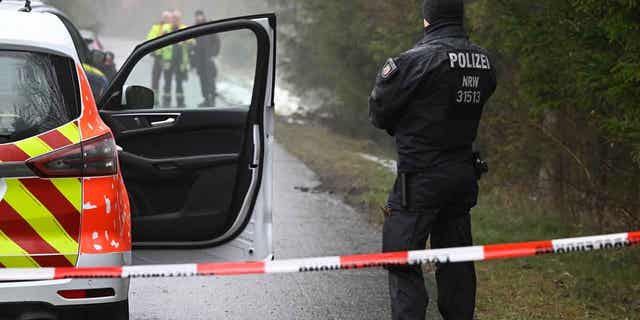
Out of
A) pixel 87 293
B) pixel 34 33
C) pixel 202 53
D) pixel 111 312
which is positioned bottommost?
pixel 111 312

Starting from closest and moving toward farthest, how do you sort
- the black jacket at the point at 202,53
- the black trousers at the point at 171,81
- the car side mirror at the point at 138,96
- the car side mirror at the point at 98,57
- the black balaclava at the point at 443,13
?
the black balaclava at the point at 443,13 → the car side mirror at the point at 138,96 → the car side mirror at the point at 98,57 → the black trousers at the point at 171,81 → the black jacket at the point at 202,53

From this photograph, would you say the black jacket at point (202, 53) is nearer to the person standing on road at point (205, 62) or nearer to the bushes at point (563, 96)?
the person standing on road at point (205, 62)

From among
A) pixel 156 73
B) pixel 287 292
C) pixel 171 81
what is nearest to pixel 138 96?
pixel 287 292

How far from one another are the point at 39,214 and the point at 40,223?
0.14 ft

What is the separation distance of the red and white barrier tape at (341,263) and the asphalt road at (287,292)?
5.53 ft

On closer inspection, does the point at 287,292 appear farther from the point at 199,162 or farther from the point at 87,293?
the point at 87,293

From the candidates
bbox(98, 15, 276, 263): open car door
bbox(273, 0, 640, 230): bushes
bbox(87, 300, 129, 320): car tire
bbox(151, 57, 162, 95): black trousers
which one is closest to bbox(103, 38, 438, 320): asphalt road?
bbox(98, 15, 276, 263): open car door

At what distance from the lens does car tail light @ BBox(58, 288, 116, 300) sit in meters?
5.20

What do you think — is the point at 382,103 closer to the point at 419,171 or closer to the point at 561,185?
the point at 419,171

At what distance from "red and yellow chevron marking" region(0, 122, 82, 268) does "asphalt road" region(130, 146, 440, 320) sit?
5.50 ft

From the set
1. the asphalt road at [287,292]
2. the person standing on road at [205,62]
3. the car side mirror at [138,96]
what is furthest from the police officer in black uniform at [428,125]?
the person standing on road at [205,62]

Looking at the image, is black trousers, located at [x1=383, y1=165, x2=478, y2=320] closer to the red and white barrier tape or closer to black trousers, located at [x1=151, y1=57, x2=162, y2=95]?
the red and white barrier tape

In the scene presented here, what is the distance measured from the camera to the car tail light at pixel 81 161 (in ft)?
17.0

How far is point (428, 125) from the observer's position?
18.4 feet
